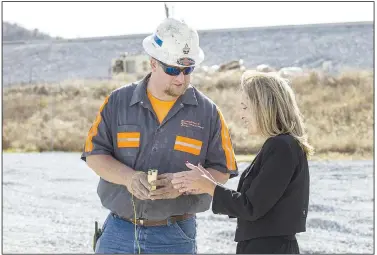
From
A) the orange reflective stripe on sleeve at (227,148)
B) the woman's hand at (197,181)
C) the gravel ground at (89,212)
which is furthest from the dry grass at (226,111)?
the woman's hand at (197,181)

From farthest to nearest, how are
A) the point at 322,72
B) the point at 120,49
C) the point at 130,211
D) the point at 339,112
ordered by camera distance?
the point at 120,49, the point at 322,72, the point at 339,112, the point at 130,211

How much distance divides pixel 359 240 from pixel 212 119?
451 centimetres

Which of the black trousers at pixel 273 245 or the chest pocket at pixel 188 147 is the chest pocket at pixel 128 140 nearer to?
the chest pocket at pixel 188 147

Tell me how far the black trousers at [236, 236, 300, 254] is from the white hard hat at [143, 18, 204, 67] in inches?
30.6

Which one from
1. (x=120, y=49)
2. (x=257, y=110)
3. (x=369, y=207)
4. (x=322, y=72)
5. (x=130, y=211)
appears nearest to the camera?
(x=257, y=110)

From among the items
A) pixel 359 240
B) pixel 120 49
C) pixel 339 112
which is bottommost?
pixel 359 240

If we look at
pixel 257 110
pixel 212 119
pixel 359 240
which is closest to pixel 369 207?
pixel 359 240

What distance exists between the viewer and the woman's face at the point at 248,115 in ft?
7.09

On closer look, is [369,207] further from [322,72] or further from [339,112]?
[322,72]

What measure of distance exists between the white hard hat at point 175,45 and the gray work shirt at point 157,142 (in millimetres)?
164

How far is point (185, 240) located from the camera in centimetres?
267

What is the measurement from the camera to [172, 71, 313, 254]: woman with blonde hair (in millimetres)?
2070

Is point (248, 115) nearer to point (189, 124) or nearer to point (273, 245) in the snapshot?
point (273, 245)

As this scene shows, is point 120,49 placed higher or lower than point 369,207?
higher
